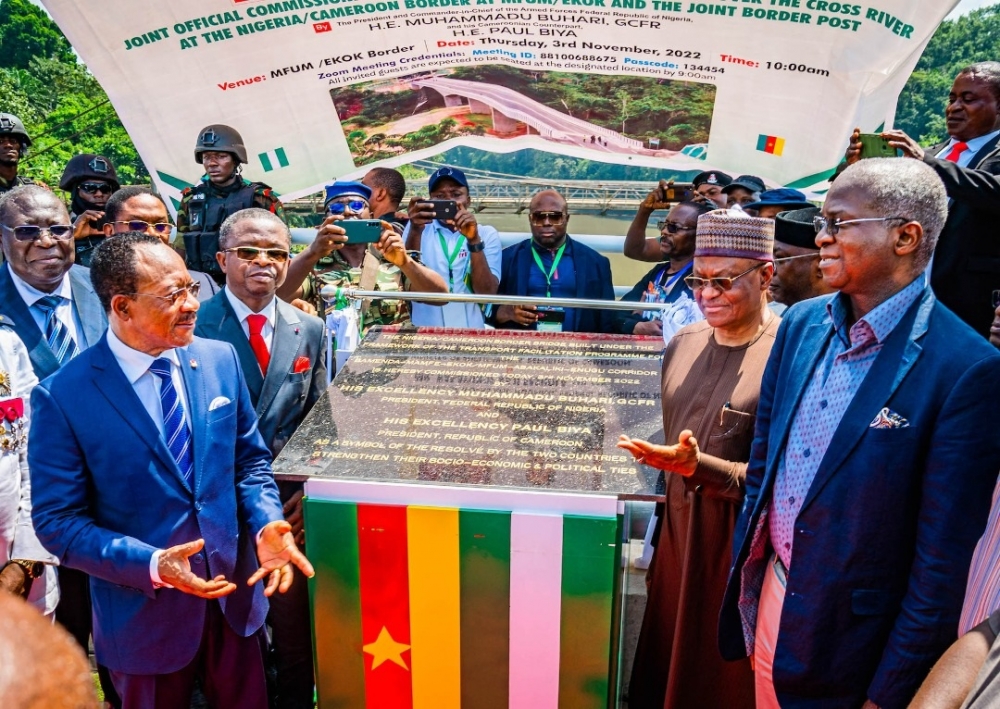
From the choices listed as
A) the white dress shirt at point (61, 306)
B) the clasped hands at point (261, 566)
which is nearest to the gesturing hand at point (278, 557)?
the clasped hands at point (261, 566)

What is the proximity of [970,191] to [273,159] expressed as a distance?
3.96 m

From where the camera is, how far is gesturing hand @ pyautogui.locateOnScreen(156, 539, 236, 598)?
237cm

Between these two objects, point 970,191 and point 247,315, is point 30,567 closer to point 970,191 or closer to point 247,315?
point 247,315

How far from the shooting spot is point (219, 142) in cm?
493

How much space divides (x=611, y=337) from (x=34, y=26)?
1887 inches

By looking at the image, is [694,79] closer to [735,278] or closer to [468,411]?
[735,278]

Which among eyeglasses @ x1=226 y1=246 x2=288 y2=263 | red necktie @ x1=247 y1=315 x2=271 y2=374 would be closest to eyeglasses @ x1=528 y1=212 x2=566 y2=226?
eyeglasses @ x1=226 y1=246 x2=288 y2=263

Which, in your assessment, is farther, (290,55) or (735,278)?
(290,55)

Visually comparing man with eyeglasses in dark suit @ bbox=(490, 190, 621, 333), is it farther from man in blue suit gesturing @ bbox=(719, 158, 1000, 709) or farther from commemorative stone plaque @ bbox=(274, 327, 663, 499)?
man in blue suit gesturing @ bbox=(719, 158, 1000, 709)

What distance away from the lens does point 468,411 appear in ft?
9.24

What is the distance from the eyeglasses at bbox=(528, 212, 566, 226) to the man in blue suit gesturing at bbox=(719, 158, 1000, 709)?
8.62 ft

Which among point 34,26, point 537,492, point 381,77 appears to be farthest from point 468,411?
point 34,26

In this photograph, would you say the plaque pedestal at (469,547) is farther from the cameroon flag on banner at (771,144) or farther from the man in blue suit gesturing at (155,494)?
the cameroon flag on banner at (771,144)

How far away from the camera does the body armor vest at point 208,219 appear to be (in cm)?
496
